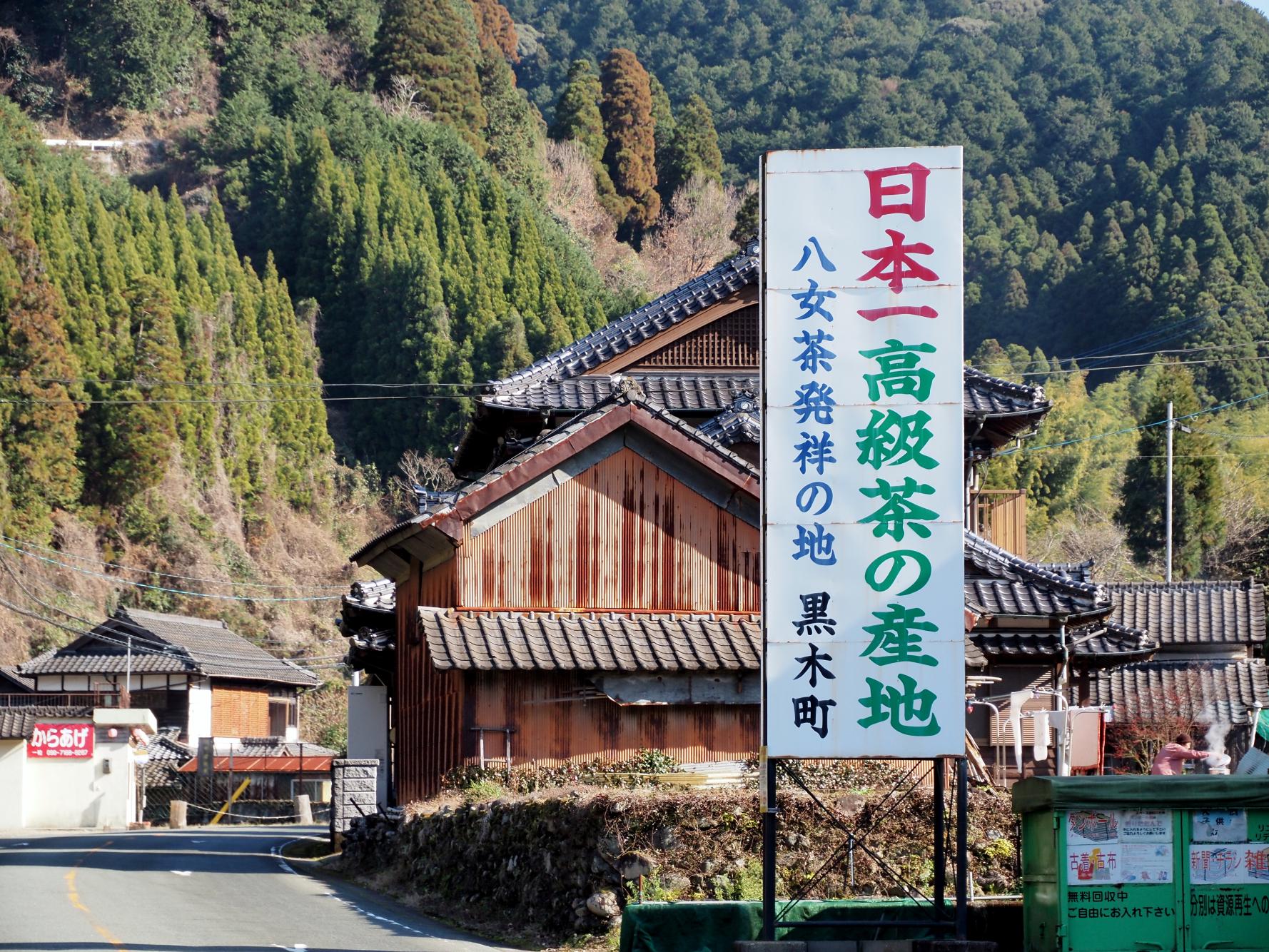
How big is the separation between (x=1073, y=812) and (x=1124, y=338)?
78.5 metres

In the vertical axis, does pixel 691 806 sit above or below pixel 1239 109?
below

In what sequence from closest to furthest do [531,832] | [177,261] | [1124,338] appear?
[531,832] < [177,261] < [1124,338]

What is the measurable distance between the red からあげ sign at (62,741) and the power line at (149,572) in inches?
623

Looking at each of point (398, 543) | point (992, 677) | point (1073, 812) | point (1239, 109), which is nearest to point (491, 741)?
point (398, 543)

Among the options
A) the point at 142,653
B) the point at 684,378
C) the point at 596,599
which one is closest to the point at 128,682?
the point at 142,653

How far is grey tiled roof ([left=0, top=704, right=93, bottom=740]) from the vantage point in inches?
1710

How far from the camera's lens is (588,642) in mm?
20469

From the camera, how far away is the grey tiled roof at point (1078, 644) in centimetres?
2403

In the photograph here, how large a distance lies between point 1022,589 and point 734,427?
505 cm

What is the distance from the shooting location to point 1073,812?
1220 cm

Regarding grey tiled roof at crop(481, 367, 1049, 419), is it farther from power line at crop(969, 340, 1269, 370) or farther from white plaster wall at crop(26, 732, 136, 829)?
power line at crop(969, 340, 1269, 370)

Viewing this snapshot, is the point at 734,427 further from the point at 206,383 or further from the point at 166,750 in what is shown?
the point at 206,383

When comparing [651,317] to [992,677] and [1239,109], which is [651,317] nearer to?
[992,677]

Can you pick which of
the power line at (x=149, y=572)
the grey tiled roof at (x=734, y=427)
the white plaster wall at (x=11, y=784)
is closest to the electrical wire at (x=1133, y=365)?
the power line at (x=149, y=572)
